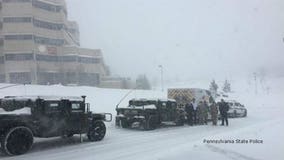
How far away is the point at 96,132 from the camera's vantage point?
52.7 ft

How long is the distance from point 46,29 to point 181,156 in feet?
215

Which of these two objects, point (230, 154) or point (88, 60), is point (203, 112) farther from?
point (88, 60)

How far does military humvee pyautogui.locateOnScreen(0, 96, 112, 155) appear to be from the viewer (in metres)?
12.7

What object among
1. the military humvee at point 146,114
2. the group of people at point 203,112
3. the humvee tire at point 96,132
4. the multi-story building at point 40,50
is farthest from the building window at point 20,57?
the humvee tire at point 96,132

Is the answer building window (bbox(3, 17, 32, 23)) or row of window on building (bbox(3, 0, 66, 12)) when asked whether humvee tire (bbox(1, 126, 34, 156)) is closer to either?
building window (bbox(3, 17, 32, 23))

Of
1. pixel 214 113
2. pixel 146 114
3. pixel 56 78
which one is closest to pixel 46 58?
pixel 56 78

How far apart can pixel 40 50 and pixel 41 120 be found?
5888cm

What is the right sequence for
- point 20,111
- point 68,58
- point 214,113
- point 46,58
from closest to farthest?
1. point 20,111
2. point 214,113
3. point 46,58
4. point 68,58

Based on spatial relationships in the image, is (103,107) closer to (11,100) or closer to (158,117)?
(158,117)

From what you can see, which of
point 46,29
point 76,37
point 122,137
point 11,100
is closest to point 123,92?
point 122,137

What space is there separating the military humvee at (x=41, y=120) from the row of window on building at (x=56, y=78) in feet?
164

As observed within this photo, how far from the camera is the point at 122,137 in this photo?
1684 cm

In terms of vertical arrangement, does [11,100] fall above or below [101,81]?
below

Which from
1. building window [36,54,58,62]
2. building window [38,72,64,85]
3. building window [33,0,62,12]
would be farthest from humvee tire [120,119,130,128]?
building window [33,0,62,12]
